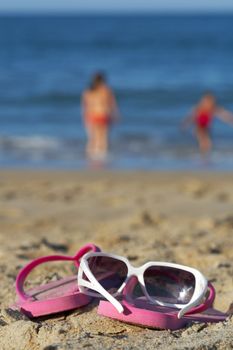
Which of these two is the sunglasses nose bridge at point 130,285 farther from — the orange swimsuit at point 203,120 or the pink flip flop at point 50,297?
the orange swimsuit at point 203,120

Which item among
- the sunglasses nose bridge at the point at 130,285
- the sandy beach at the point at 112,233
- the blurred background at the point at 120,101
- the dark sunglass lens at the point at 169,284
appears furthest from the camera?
the blurred background at the point at 120,101

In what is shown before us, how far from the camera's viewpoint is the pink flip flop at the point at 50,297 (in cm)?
263

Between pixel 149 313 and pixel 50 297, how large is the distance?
0.45 meters

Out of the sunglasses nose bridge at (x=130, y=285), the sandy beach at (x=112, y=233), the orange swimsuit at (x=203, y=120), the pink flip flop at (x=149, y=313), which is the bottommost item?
the sandy beach at (x=112, y=233)

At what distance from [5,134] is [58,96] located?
5671 mm

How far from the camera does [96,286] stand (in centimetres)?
252

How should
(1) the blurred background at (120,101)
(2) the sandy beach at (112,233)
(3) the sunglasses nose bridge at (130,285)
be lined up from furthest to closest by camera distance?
(1) the blurred background at (120,101), (3) the sunglasses nose bridge at (130,285), (2) the sandy beach at (112,233)

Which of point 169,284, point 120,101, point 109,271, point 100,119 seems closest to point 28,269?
point 109,271

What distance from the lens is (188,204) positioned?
6.73m

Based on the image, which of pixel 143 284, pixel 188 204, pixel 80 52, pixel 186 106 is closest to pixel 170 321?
pixel 143 284

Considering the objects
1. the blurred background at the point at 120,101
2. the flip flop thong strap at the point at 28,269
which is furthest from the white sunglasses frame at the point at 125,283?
the blurred background at the point at 120,101

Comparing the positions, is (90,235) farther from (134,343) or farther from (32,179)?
(32,179)

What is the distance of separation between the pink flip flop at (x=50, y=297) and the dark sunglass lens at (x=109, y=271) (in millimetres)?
87

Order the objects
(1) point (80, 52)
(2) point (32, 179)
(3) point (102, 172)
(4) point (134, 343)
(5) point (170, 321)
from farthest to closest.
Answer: (1) point (80, 52)
(3) point (102, 172)
(2) point (32, 179)
(5) point (170, 321)
(4) point (134, 343)
